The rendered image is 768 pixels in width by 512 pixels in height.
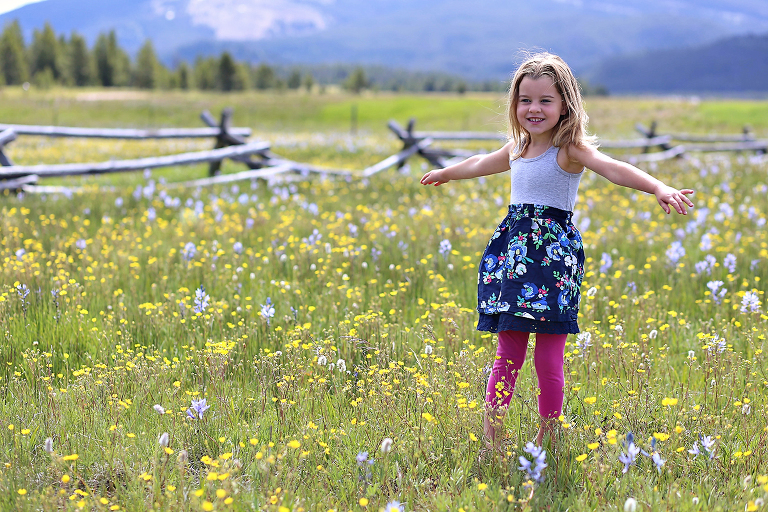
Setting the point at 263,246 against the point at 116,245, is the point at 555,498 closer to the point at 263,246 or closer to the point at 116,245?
the point at 263,246

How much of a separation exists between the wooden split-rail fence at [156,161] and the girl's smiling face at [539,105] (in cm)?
802

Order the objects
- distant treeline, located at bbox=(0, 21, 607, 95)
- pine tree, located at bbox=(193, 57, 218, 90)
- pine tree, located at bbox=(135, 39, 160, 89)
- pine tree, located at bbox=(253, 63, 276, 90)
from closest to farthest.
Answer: distant treeline, located at bbox=(0, 21, 607, 95) < pine tree, located at bbox=(135, 39, 160, 89) < pine tree, located at bbox=(193, 57, 218, 90) < pine tree, located at bbox=(253, 63, 276, 90)

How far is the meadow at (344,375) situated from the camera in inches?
102

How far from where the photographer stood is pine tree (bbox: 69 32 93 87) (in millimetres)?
92188

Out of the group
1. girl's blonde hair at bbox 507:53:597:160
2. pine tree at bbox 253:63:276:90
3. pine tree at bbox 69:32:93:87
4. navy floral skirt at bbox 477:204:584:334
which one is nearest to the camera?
navy floral skirt at bbox 477:204:584:334

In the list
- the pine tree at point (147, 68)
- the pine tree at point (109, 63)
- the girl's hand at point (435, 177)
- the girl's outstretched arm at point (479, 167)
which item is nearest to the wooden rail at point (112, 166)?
the girl's hand at point (435, 177)

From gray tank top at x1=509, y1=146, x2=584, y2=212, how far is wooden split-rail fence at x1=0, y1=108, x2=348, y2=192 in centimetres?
802

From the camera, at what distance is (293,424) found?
302 cm

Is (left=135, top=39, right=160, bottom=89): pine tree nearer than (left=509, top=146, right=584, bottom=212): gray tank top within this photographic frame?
No

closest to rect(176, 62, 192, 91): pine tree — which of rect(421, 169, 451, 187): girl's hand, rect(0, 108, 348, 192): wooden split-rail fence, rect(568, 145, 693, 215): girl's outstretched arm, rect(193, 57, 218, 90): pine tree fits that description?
rect(193, 57, 218, 90): pine tree

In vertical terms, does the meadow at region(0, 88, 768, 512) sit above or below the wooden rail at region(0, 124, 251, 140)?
below

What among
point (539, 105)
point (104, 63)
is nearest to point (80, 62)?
point (104, 63)

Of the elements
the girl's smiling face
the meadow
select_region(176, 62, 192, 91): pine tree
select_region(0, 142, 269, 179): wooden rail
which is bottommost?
the meadow

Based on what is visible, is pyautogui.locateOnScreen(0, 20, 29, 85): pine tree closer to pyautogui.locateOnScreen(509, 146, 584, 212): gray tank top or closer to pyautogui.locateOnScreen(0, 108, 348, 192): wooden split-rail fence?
pyautogui.locateOnScreen(0, 108, 348, 192): wooden split-rail fence
